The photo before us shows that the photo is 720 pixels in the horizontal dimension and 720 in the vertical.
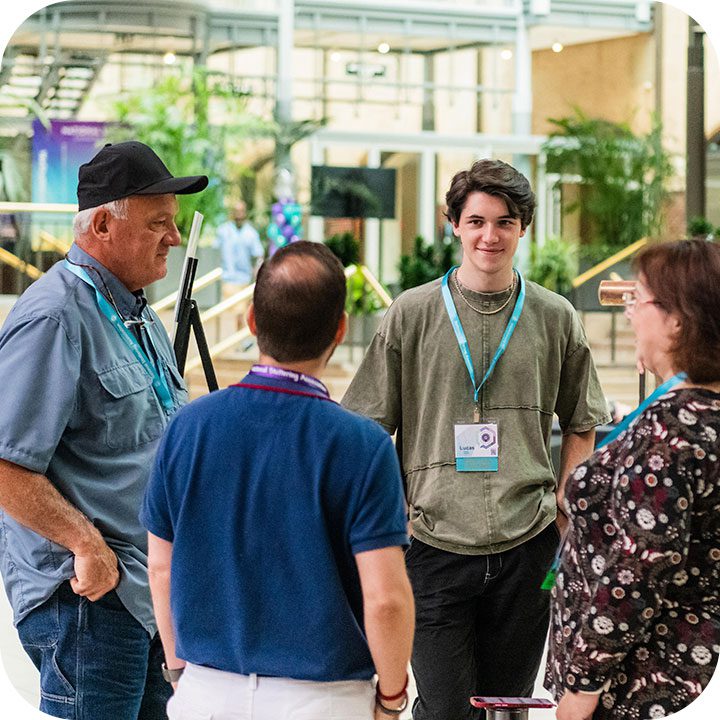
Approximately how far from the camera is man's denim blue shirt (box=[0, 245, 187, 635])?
2.11 meters

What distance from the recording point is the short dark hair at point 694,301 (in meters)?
1.81

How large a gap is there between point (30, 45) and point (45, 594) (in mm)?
13564

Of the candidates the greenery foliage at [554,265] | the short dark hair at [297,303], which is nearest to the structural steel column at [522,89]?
the greenery foliage at [554,265]

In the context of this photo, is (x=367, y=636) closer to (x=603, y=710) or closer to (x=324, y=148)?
(x=603, y=710)

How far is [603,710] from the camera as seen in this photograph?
1.87m

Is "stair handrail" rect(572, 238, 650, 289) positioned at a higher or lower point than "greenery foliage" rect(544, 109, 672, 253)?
lower

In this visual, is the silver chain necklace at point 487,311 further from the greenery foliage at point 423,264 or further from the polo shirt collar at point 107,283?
the greenery foliage at point 423,264

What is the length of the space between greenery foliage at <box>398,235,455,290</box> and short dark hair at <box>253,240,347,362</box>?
11548mm

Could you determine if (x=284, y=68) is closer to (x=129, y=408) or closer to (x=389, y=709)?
(x=129, y=408)

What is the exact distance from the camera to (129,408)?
2262 mm

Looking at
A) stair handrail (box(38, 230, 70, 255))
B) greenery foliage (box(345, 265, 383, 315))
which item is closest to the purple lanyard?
stair handrail (box(38, 230, 70, 255))

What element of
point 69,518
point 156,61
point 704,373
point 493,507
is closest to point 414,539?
point 493,507

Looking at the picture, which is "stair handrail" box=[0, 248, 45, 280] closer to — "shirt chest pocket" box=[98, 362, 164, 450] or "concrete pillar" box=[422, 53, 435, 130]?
"concrete pillar" box=[422, 53, 435, 130]

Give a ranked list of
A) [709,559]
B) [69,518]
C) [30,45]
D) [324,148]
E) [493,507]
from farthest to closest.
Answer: [324,148] → [30,45] → [493,507] → [69,518] → [709,559]
